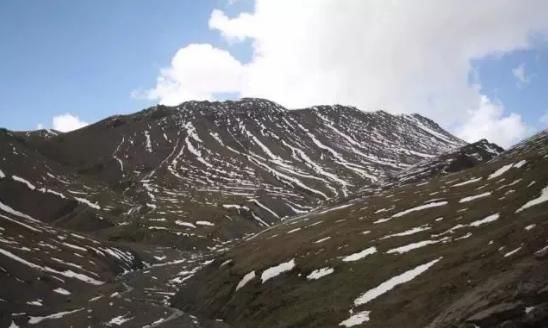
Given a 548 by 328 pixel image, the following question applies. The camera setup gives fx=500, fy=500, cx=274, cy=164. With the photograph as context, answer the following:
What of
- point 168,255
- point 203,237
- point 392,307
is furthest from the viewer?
point 203,237

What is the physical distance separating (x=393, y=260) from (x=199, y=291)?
4259 centimetres

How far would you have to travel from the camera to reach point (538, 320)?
26.5m

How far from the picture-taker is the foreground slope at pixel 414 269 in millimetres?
31891

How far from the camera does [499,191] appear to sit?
2670 inches

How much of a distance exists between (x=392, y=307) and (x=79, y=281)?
3688 inches

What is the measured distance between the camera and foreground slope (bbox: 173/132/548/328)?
105 feet

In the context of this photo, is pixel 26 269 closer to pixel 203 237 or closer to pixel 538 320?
pixel 203 237

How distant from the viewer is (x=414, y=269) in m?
49.1

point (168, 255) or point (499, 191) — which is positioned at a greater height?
point (168, 255)

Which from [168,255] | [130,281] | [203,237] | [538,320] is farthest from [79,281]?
[538,320]

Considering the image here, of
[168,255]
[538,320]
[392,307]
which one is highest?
[168,255]

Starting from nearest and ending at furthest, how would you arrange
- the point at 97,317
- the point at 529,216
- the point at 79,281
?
the point at 529,216 → the point at 97,317 → the point at 79,281

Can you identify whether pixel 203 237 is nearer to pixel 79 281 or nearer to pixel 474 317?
pixel 79 281

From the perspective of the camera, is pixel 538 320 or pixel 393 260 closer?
pixel 538 320
